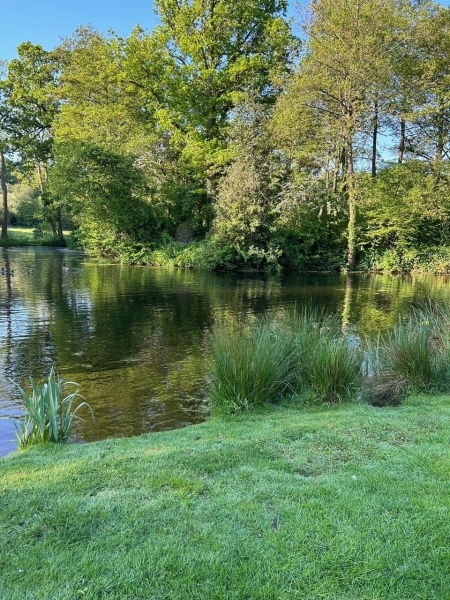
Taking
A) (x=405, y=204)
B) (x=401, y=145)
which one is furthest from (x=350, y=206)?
(x=401, y=145)

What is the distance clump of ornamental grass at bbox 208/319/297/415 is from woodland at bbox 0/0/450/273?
18.9m

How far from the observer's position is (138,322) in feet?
39.5

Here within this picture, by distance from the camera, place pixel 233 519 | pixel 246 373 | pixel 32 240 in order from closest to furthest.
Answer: pixel 233 519 → pixel 246 373 → pixel 32 240

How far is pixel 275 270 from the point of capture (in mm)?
26234

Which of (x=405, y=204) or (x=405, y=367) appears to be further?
(x=405, y=204)

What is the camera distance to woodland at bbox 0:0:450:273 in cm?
2412

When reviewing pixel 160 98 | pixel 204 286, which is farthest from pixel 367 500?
pixel 160 98

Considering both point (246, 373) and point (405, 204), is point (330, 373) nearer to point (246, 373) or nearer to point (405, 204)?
point (246, 373)

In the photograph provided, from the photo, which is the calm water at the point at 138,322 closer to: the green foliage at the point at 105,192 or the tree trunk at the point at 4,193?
the green foliage at the point at 105,192

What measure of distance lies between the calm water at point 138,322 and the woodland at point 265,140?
430 centimetres

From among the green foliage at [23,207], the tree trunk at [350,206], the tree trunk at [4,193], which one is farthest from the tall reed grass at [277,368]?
the green foliage at [23,207]

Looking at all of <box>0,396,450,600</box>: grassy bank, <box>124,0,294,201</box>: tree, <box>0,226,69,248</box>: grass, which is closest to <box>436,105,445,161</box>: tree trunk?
<box>124,0,294,201</box>: tree

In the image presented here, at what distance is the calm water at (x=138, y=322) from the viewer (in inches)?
261

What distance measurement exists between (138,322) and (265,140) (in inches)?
644
